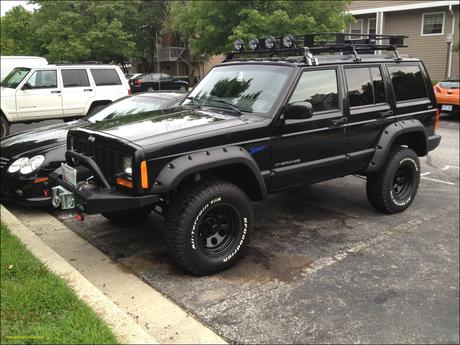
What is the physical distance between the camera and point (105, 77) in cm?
1249

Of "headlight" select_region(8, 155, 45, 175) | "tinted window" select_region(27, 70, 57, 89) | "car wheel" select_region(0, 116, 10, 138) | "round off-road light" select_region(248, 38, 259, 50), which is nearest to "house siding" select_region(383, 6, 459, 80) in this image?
"tinted window" select_region(27, 70, 57, 89)

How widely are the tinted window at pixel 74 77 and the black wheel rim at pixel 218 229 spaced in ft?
30.0

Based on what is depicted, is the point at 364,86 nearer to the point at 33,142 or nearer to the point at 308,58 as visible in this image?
the point at 308,58

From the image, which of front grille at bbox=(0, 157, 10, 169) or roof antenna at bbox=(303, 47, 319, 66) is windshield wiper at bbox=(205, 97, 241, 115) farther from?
front grille at bbox=(0, 157, 10, 169)

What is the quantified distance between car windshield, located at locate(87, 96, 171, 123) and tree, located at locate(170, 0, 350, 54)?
8.46m

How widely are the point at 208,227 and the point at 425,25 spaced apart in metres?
24.2

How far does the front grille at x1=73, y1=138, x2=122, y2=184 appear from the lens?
386cm

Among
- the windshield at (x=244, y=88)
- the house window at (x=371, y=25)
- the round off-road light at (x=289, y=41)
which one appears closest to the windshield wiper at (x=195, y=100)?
the windshield at (x=244, y=88)

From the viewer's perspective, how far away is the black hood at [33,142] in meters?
5.71

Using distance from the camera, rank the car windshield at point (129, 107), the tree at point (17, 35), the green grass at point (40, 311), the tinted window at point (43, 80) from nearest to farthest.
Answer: the green grass at point (40, 311) → the car windshield at point (129, 107) → the tinted window at point (43, 80) → the tree at point (17, 35)

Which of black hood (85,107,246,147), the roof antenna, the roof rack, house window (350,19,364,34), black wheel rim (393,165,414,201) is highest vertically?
house window (350,19,364,34)

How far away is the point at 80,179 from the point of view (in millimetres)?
4203

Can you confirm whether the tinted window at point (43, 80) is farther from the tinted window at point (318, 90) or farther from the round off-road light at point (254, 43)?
the tinted window at point (318, 90)

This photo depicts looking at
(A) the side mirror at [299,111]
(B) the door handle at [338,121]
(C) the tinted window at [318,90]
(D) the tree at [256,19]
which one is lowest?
(B) the door handle at [338,121]
